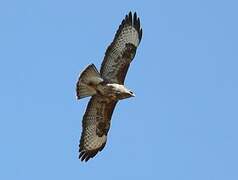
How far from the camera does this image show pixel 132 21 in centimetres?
Result: 1312

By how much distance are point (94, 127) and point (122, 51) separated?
1708 mm

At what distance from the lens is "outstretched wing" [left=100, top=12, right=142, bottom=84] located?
41.1 feet

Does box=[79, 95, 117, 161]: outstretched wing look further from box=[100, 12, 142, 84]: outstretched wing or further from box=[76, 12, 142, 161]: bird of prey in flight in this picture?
box=[100, 12, 142, 84]: outstretched wing

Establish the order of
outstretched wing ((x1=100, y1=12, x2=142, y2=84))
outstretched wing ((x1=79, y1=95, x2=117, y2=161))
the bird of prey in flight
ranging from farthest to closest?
outstretched wing ((x1=79, y1=95, x2=117, y2=161)), outstretched wing ((x1=100, y1=12, x2=142, y2=84)), the bird of prey in flight

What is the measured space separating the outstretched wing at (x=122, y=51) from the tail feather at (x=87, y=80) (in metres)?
0.52

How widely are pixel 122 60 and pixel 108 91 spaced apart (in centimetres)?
81

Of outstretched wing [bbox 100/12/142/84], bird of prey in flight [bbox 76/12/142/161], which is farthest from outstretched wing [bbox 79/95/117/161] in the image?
outstretched wing [bbox 100/12/142/84]

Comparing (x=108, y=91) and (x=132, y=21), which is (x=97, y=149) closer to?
(x=108, y=91)

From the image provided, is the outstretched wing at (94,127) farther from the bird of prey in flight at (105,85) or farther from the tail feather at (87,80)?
the tail feather at (87,80)

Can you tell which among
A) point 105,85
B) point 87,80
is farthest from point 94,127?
point 87,80

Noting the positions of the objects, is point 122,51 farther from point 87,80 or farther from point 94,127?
point 94,127

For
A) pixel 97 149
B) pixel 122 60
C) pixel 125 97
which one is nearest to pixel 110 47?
pixel 122 60

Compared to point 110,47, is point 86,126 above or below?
below

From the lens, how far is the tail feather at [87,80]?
11.9 m
